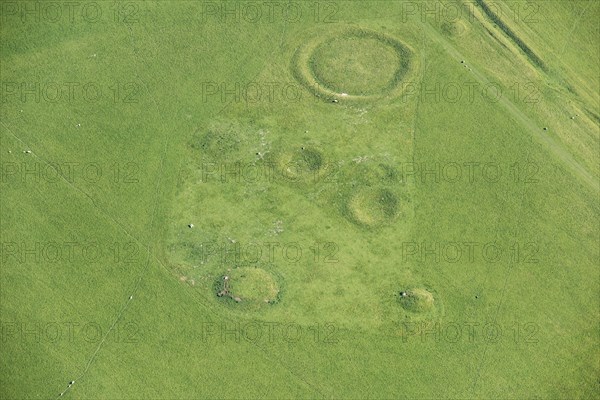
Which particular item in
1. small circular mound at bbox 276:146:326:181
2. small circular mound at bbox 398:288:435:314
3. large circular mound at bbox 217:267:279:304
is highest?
small circular mound at bbox 276:146:326:181

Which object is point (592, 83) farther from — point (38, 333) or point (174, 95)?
point (38, 333)

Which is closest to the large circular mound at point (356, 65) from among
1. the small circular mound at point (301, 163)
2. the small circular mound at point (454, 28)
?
the small circular mound at point (454, 28)

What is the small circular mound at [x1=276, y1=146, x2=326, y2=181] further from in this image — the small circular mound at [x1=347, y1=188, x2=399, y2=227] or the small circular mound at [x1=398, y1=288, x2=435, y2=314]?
the small circular mound at [x1=398, y1=288, x2=435, y2=314]

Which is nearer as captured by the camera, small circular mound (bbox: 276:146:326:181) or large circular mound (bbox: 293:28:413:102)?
small circular mound (bbox: 276:146:326:181)

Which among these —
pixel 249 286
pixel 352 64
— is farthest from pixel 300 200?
pixel 352 64

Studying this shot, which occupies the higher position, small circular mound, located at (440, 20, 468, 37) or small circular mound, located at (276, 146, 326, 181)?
small circular mound, located at (440, 20, 468, 37)

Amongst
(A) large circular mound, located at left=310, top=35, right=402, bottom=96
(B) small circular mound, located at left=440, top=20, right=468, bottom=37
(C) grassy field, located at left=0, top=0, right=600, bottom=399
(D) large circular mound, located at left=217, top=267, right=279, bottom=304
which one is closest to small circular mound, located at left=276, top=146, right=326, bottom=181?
(C) grassy field, located at left=0, top=0, right=600, bottom=399

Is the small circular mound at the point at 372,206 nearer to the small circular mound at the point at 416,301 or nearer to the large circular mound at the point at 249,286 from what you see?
the small circular mound at the point at 416,301
